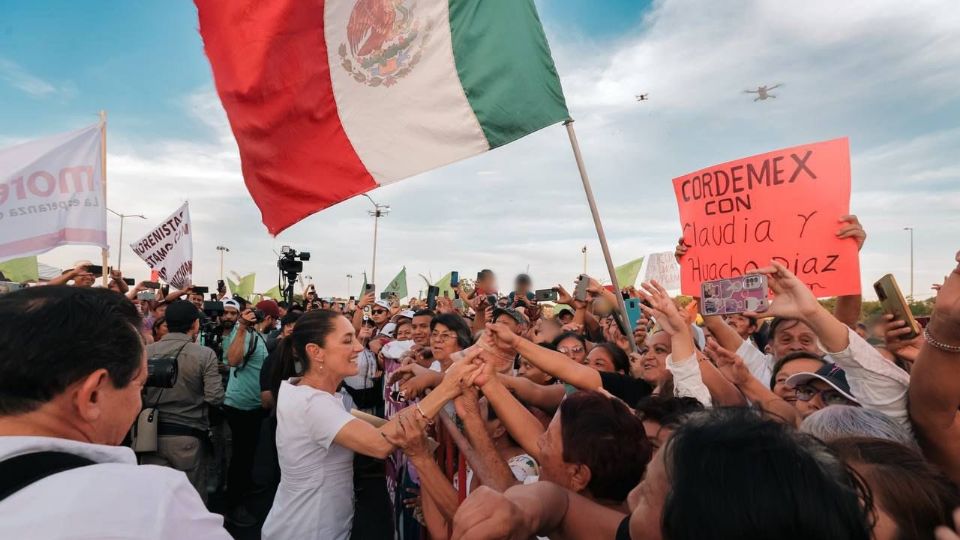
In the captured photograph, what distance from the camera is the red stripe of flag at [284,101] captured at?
392 centimetres

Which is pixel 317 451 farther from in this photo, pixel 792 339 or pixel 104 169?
pixel 104 169

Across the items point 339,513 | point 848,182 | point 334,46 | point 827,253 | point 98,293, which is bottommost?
point 339,513

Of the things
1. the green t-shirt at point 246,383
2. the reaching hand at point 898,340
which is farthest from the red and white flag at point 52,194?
the reaching hand at point 898,340

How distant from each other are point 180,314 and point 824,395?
15.1 feet

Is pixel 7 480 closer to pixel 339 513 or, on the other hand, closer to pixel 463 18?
pixel 339 513

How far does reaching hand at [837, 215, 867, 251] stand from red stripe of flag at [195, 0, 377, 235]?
9.44ft

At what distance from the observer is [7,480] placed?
93 centimetres

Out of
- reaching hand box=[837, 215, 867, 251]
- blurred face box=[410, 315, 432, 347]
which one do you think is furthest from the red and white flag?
reaching hand box=[837, 215, 867, 251]

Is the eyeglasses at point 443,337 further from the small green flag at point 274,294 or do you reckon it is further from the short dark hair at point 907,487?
the small green flag at point 274,294

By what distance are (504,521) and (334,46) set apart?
3555 mm

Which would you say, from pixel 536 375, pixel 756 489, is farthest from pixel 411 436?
pixel 536 375

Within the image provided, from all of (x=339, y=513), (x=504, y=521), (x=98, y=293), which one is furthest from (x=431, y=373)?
(x=98, y=293)

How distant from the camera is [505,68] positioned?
363 cm

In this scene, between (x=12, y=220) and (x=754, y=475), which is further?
(x=12, y=220)
